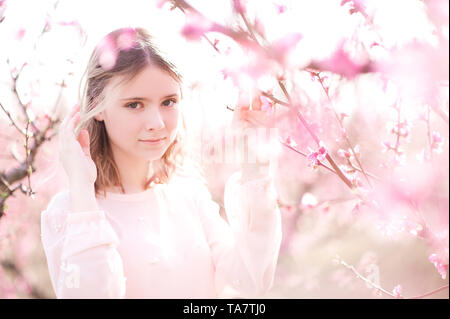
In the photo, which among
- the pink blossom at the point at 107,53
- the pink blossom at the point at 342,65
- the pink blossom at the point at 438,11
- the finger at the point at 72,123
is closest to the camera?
the pink blossom at the point at 438,11

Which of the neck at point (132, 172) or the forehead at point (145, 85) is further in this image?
the neck at point (132, 172)

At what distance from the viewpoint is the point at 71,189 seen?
→ 4.75 ft

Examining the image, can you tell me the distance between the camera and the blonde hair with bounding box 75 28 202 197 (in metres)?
1.59

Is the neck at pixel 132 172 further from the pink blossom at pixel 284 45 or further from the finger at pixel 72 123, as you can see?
the pink blossom at pixel 284 45

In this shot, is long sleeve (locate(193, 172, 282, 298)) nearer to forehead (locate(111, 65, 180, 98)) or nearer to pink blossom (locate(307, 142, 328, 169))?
pink blossom (locate(307, 142, 328, 169))

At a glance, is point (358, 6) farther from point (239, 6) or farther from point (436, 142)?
point (436, 142)

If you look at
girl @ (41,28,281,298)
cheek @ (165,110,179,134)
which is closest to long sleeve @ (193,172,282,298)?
girl @ (41,28,281,298)

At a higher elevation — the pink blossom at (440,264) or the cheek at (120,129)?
the cheek at (120,129)

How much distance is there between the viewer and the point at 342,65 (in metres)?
1.28

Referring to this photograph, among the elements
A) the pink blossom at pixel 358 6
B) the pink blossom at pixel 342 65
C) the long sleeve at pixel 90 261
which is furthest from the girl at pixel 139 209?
the pink blossom at pixel 358 6

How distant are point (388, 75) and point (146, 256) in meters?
0.83

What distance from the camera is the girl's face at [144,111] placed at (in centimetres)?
155

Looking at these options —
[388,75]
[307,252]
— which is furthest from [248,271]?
[307,252]
